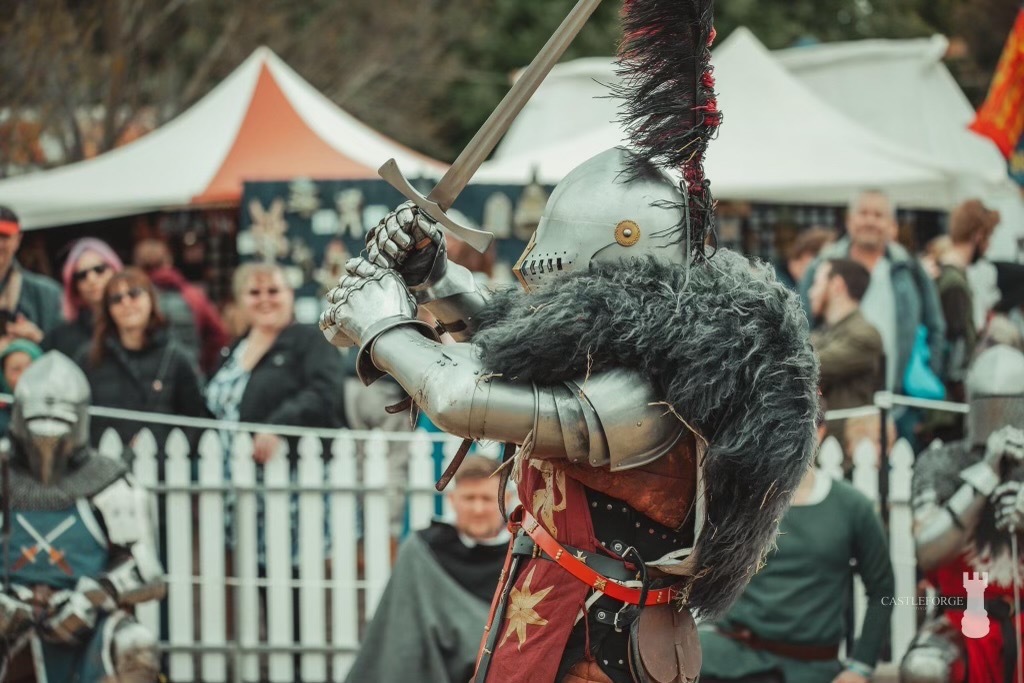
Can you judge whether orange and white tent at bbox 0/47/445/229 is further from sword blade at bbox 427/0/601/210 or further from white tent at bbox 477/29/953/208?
sword blade at bbox 427/0/601/210

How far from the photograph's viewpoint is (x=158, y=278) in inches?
347

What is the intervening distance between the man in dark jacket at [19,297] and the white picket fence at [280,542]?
1078mm

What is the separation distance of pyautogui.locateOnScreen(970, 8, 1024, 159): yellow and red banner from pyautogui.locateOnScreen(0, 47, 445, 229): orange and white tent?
13.3ft

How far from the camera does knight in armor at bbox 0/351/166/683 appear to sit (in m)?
5.34

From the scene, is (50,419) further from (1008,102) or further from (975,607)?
(1008,102)

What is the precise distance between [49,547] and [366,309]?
9.31ft

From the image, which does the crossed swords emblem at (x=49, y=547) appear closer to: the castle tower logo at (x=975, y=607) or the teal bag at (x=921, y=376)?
the castle tower logo at (x=975, y=607)

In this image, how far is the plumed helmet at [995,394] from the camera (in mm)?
4922

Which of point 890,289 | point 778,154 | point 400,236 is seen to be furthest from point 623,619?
point 778,154

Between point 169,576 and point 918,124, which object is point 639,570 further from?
point 918,124

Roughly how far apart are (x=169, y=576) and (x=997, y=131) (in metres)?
4.79

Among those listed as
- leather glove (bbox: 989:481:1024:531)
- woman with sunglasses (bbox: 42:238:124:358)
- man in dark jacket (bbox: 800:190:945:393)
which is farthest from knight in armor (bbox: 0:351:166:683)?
man in dark jacket (bbox: 800:190:945:393)

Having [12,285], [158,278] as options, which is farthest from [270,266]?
[158,278]

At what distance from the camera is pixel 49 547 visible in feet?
17.8
